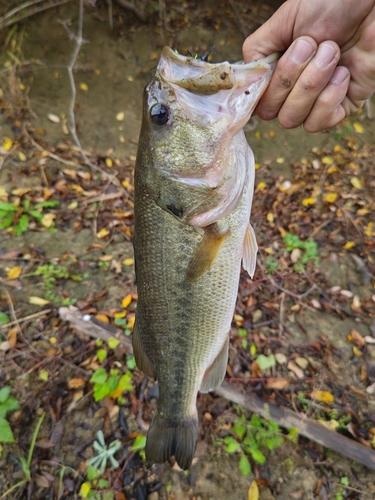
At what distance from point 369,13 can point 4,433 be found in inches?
131

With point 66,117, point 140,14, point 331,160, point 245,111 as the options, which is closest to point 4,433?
point 245,111

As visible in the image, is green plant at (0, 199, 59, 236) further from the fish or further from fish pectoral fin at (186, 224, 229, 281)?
fish pectoral fin at (186, 224, 229, 281)

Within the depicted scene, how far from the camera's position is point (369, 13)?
58.6 inches

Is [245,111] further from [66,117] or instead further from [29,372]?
[66,117]

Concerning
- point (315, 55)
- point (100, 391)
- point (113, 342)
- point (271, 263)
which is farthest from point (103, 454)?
point (315, 55)

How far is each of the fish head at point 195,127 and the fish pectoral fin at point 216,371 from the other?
2.69 feet

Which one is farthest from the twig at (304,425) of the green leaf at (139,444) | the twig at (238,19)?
the twig at (238,19)

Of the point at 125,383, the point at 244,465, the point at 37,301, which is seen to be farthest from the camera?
the point at 37,301

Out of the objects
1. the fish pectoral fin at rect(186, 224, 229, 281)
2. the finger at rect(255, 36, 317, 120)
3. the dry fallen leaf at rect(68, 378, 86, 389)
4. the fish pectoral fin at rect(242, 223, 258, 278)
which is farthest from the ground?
the finger at rect(255, 36, 317, 120)

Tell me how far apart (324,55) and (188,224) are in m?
0.92

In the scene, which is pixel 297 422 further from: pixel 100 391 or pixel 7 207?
pixel 7 207

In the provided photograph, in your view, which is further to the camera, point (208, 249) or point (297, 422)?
point (297, 422)

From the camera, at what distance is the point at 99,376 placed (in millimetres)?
2840

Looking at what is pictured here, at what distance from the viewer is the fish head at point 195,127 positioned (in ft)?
4.28
